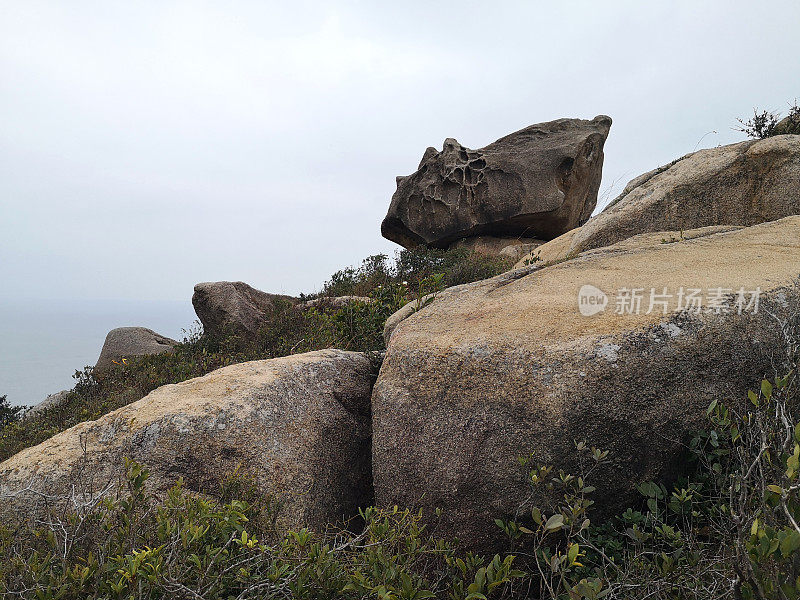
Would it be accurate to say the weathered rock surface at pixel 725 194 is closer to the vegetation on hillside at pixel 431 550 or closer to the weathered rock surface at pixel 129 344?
the vegetation on hillside at pixel 431 550

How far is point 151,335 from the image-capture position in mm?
13883

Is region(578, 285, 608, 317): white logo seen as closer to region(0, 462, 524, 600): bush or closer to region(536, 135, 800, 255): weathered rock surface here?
region(0, 462, 524, 600): bush

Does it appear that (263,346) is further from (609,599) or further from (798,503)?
(798,503)

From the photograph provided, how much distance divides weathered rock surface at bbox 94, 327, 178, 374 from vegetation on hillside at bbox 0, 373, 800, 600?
1062 centimetres

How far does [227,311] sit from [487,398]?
855 centimetres

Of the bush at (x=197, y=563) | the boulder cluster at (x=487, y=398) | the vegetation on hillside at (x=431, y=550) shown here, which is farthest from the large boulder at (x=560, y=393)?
the bush at (x=197, y=563)

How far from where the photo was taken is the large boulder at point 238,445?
3359mm

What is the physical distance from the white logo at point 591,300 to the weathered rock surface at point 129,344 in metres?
11.2

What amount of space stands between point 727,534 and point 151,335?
13.9 m

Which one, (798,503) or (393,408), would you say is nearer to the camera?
(798,503)

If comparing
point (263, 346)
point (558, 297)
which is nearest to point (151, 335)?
point (263, 346)

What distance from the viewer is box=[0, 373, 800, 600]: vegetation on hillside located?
1.88 m

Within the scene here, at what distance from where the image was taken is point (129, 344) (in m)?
13.1

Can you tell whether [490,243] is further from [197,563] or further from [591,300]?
[197,563]
